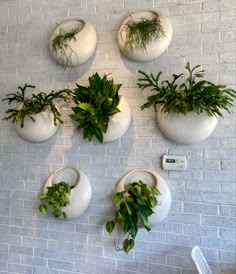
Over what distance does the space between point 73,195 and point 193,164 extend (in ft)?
2.92

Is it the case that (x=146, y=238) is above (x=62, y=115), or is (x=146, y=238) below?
below

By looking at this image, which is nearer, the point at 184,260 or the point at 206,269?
the point at 206,269

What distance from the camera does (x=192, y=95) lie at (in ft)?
5.57

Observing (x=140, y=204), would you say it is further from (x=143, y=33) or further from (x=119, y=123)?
(x=143, y=33)

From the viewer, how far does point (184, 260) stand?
1.87m

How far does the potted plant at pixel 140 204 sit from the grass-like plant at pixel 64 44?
1.05 metres

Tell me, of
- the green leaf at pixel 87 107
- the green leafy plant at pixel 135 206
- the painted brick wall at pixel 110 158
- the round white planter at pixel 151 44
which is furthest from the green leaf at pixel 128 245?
the round white planter at pixel 151 44

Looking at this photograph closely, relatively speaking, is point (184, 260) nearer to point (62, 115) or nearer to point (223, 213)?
point (223, 213)

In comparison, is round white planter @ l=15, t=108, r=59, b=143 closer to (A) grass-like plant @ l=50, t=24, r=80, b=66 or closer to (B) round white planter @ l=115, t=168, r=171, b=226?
(A) grass-like plant @ l=50, t=24, r=80, b=66

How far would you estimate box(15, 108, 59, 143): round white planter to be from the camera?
2094 millimetres

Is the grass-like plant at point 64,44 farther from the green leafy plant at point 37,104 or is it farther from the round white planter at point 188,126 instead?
the round white planter at point 188,126

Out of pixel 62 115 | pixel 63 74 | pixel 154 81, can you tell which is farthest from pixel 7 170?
pixel 154 81

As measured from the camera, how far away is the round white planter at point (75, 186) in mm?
1979

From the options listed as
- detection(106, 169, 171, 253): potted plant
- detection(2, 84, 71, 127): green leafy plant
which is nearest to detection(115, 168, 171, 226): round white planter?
detection(106, 169, 171, 253): potted plant
